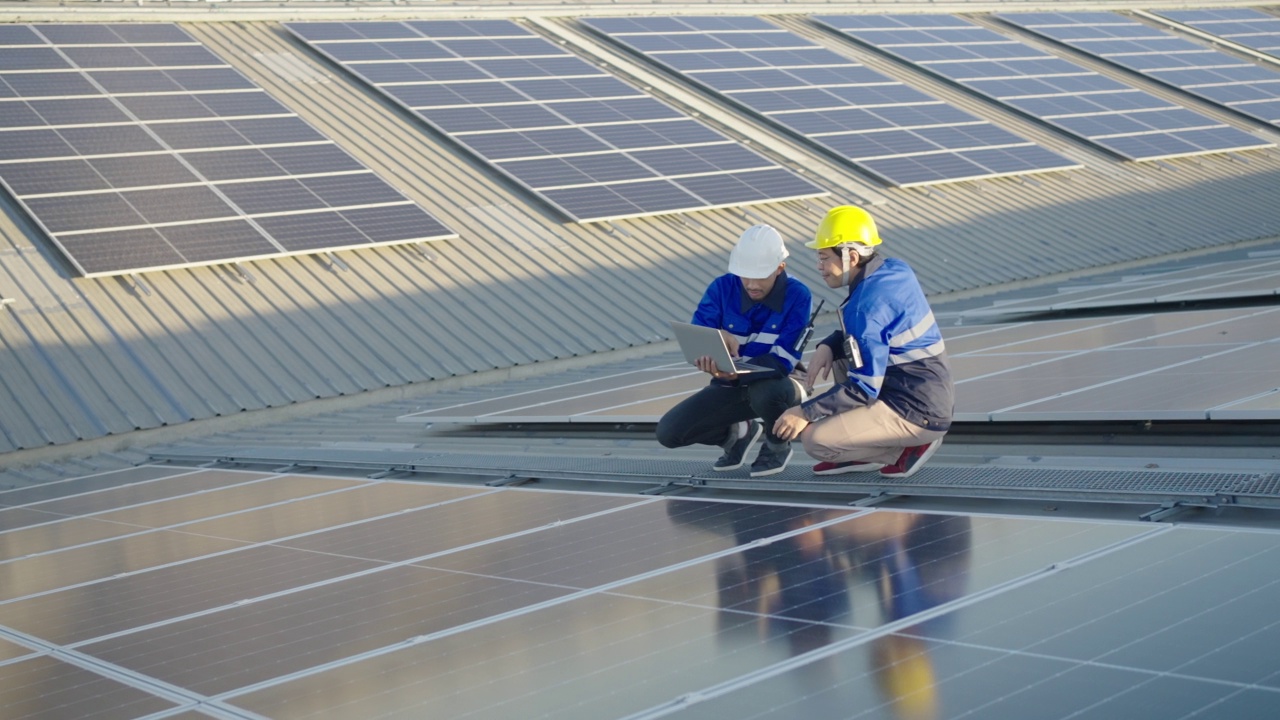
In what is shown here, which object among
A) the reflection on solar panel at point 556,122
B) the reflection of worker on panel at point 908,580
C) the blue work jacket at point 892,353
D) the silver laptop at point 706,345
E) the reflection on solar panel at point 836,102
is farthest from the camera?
the reflection on solar panel at point 836,102

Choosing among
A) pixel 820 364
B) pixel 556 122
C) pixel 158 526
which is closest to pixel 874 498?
pixel 820 364

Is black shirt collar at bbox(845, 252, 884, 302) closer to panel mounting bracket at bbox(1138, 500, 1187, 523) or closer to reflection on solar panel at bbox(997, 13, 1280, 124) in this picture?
panel mounting bracket at bbox(1138, 500, 1187, 523)

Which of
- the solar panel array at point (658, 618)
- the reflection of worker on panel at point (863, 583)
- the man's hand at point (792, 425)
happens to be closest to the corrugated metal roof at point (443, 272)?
the solar panel array at point (658, 618)

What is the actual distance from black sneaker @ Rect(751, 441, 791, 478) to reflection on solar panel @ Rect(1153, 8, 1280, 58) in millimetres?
33244

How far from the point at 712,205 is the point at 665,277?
2501mm

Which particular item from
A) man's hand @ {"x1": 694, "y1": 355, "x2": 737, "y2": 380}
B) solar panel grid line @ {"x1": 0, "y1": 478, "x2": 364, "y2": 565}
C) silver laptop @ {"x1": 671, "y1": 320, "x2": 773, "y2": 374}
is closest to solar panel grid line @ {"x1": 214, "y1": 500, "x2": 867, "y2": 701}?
silver laptop @ {"x1": 671, "y1": 320, "x2": 773, "y2": 374}

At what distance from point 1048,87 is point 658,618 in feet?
90.0

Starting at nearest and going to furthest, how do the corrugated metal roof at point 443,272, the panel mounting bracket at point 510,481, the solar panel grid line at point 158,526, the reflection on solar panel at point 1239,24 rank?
the solar panel grid line at point 158,526 → the panel mounting bracket at point 510,481 → the corrugated metal roof at point 443,272 → the reflection on solar panel at point 1239,24

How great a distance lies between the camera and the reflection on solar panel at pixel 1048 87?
28.3 m

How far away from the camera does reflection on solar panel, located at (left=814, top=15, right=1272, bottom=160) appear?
28.3m

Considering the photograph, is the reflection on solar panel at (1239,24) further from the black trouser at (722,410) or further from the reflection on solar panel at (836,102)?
the black trouser at (722,410)

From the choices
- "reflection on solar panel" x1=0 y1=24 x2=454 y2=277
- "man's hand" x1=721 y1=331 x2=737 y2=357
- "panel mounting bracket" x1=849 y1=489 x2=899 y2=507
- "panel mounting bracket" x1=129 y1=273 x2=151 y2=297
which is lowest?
"panel mounting bracket" x1=849 y1=489 x2=899 y2=507

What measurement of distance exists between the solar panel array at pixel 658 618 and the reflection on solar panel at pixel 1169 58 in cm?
2827

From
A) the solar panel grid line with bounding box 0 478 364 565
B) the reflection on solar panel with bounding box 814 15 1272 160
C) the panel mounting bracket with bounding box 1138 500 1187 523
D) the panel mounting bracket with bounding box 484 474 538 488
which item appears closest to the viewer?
the panel mounting bracket with bounding box 1138 500 1187 523
